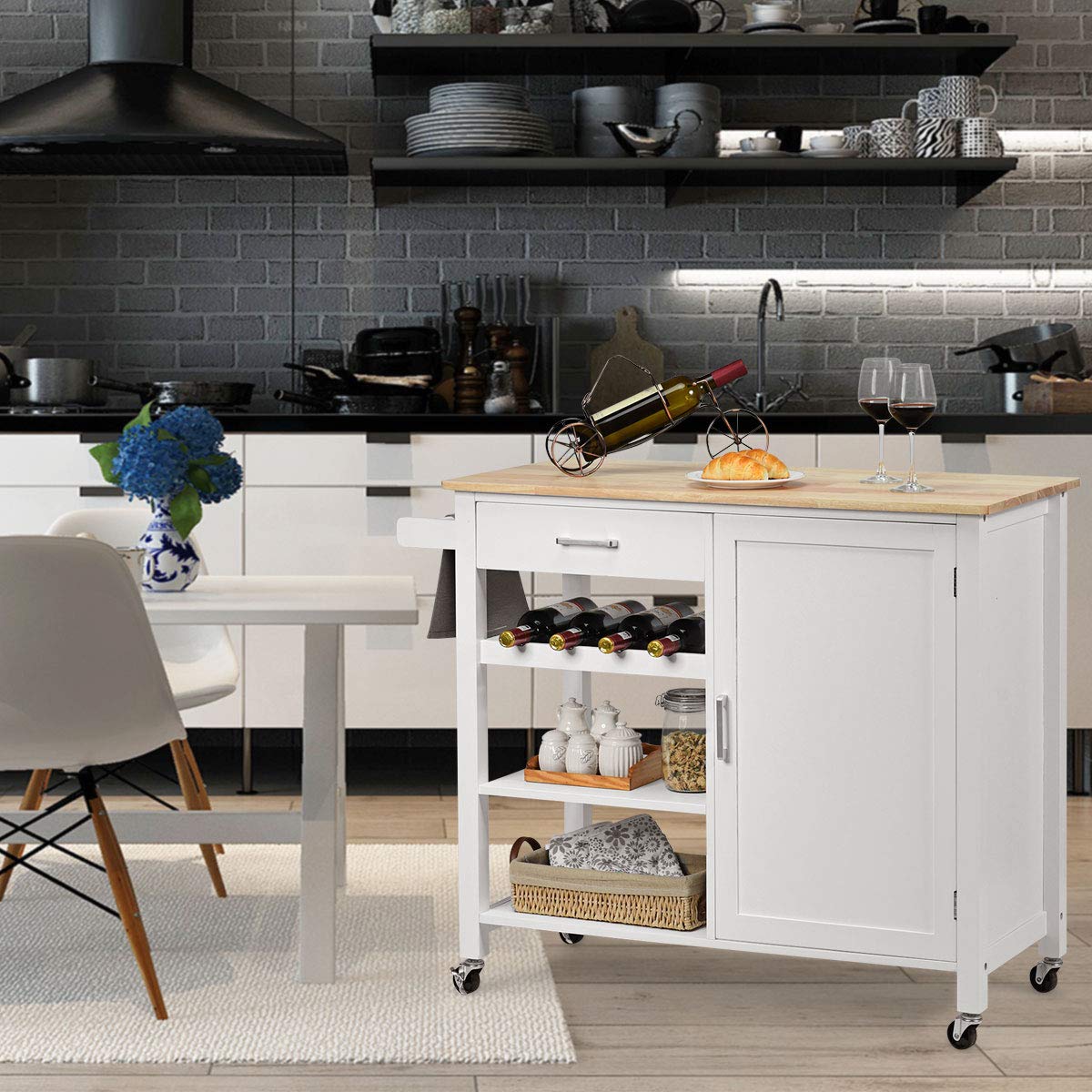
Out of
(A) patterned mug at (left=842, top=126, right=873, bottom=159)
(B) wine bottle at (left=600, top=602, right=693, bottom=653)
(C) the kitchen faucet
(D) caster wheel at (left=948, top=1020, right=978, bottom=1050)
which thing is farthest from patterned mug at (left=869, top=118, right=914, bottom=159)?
(D) caster wheel at (left=948, top=1020, right=978, bottom=1050)

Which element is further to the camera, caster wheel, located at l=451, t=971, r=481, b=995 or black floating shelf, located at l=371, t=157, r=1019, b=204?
black floating shelf, located at l=371, t=157, r=1019, b=204

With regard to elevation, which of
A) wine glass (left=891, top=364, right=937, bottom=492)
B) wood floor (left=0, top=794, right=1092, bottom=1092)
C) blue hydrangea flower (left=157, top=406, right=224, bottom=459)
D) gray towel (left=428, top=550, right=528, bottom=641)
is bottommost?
wood floor (left=0, top=794, right=1092, bottom=1092)

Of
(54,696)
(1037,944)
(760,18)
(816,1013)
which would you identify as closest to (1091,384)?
(760,18)

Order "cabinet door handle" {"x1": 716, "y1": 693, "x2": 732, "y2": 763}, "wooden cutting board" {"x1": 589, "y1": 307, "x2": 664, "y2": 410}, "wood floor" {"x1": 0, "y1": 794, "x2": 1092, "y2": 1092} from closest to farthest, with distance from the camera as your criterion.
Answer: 1. "wood floor" {"x1": 0, "y1": 794, "x2": 1092, "y2": 1092}
2. "cabinet door handle" {"x1": 716, "y1": 693, "x2": 732, "y2": 763}
3. "wooden cutting board" {"x1": 589, "y1": 307, "x2": 664, "y2": 410}

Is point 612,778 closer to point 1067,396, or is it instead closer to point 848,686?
point 848,686

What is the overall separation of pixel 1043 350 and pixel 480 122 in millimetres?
1703

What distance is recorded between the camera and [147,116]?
12.7 feet

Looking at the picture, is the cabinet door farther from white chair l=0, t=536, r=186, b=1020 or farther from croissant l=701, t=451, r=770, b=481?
white chair l=0, t=536, r=186, b=1020

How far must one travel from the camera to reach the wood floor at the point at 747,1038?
2.28 meters

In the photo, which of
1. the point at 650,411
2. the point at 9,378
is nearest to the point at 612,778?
the point at 650,411

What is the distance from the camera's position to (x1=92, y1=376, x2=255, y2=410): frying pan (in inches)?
163

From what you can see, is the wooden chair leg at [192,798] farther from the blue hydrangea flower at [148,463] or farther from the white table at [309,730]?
the blue hydrangea flower at [148,463]

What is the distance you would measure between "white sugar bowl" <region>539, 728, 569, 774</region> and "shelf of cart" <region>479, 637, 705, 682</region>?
0.15 meters

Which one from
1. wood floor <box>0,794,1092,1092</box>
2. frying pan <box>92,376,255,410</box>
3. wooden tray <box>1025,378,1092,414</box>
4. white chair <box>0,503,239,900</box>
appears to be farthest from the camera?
frying pan <box>92,376,255,410</box>
